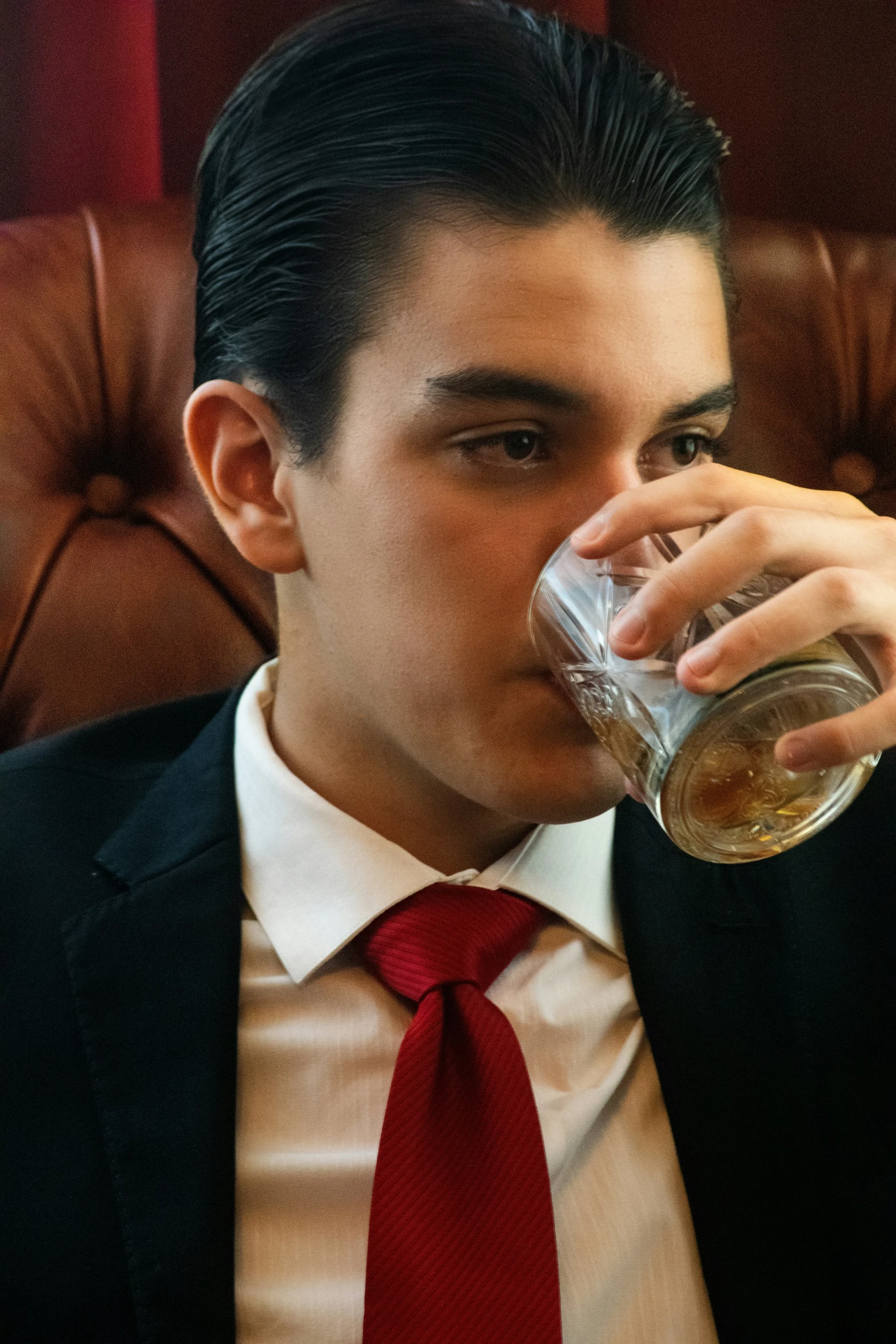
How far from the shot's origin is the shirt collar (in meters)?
0.91

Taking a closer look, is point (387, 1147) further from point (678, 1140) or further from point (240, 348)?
point (240, 348)

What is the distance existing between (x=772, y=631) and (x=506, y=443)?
0.89 ft

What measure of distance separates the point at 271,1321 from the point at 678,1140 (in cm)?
29

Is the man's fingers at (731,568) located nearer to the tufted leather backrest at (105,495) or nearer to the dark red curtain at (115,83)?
the tufted leather backrest at (105,495)

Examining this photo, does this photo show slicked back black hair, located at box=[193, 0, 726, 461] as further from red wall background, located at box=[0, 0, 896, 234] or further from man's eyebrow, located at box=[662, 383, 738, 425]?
red wall background, located at box=[0, 0, 896, 234]

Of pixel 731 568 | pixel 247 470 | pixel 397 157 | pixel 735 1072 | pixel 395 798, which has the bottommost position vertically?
pixel 735 1072

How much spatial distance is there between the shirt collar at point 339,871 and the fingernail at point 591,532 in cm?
31

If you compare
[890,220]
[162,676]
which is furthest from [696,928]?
[890,220]

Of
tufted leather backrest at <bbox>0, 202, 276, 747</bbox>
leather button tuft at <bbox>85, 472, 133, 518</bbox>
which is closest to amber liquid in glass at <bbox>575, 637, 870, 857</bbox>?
tufted leather backrest at <bbox>0, 202, 276, 747</bbox>

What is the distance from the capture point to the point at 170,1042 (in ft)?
2.82

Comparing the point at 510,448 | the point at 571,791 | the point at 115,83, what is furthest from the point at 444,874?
the point at 115,83

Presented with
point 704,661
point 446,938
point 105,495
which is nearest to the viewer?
point 704,661

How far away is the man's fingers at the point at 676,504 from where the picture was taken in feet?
2.16

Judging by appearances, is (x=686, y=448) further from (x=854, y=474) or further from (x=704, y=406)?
(x=854, y=474)
